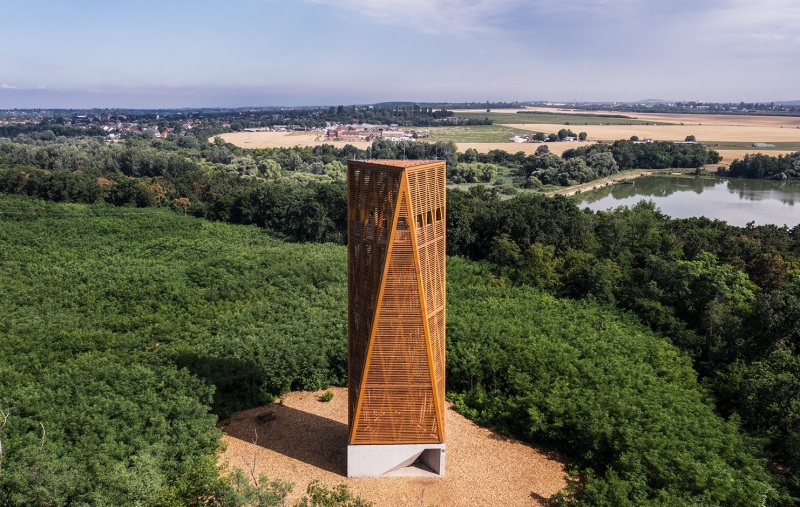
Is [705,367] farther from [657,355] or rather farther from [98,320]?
[98,320]

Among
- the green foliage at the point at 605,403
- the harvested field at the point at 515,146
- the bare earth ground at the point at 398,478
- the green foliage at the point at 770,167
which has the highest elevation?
the harvested field at the point at 515,146

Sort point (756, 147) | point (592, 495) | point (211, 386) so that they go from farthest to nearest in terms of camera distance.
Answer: point (756, 147) < point (211, 386) < point (592, 495)

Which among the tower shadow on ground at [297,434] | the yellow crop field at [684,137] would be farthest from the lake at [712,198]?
the tower shadow on ground at [297,434]

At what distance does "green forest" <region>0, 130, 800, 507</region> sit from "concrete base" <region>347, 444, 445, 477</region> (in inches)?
81.8

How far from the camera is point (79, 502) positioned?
1105 cm

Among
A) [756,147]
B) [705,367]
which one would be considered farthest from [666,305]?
[756,147]

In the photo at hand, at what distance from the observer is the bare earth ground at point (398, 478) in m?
13.4

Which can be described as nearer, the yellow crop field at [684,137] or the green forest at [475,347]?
the green forest at [475,347]

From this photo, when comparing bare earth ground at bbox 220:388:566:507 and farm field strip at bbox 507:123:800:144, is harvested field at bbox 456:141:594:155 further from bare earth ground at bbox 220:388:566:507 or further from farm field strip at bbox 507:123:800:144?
bare earth ground at bbox 220:388:566:507

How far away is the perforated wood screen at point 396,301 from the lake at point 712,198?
41972 millimetres

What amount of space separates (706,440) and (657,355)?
17.4 ft

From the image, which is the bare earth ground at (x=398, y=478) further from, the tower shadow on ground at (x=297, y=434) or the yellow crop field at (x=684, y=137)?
the yellow crop field at (x=684, y=137)

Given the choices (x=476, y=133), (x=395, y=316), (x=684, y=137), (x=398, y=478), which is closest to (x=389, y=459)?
(x=398, y=478)

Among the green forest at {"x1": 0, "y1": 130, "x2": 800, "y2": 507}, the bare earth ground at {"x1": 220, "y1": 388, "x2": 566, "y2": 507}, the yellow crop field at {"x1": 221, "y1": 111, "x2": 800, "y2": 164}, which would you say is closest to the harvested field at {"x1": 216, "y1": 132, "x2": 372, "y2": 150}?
the yellow crop field at {"x1": 221, "y1": 111, "x2": 800, "y2": 164}
